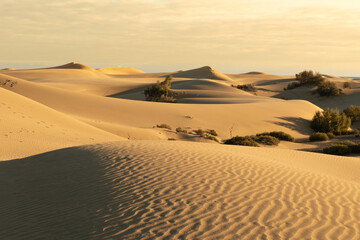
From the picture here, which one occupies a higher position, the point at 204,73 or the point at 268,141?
the point at 204,73

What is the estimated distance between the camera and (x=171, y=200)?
259 inches

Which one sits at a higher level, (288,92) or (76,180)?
(288,92)

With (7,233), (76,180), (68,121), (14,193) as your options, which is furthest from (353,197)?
(68,121)

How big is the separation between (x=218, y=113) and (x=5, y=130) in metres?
18.2

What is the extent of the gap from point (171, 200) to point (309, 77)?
201 ft

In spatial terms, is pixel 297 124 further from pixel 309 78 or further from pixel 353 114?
pixel 309 78

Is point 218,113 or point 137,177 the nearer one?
point 137,177

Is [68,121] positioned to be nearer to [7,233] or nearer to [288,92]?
[7,233]

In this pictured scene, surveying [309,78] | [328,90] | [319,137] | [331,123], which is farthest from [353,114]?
[309,78]

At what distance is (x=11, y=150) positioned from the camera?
1402cm

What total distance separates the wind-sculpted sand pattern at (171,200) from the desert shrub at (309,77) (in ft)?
180

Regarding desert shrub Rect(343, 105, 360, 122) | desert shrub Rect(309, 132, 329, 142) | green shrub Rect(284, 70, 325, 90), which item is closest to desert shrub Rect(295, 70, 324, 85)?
green shrub Rect(284, 70, 325, 90)

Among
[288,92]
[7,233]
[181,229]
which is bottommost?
[7,233]

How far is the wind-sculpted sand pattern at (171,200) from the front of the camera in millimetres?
5531
